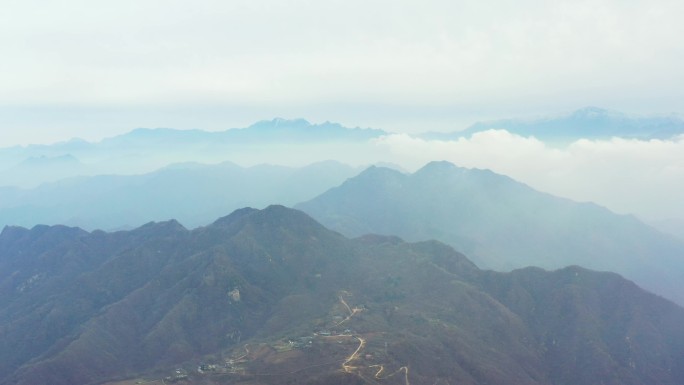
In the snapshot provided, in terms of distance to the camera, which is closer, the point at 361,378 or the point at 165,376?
the point at 361,378

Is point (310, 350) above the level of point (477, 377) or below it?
above

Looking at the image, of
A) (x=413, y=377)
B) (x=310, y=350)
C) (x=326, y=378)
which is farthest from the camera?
(x=310, y=350)

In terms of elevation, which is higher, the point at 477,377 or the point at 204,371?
the point at 204,371

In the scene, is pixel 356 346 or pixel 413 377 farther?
pixel 356 346

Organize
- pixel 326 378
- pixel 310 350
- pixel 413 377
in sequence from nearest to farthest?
1. pixel 326 378
2. pixel 413 377
3. pixel 310 350

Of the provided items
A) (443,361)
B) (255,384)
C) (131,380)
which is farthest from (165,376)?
(443,361)

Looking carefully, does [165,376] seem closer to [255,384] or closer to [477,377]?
[255,384]

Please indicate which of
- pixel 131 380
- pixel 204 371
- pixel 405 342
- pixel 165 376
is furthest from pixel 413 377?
pixel 131 380

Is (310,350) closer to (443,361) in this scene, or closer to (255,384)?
(255,384)
